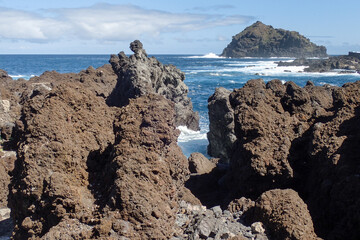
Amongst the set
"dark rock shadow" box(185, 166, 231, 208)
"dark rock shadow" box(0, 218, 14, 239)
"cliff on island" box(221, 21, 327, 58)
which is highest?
"cliff on island" box(221, 21, 327, 58)

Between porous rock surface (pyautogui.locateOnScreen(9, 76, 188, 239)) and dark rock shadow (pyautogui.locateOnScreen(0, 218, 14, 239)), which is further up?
porous rock surface (pyautogui.locateOnScreen(9, 76, 188, 239))

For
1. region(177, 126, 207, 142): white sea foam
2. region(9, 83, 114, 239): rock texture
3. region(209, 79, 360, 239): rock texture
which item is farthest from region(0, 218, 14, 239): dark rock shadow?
region(177, 126, 207, 142): white sea foam

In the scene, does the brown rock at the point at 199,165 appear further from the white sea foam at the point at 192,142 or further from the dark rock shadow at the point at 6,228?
the white sea foam at the point at 192,142

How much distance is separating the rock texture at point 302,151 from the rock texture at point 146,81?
28.3ft

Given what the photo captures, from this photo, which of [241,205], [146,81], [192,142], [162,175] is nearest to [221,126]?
[146,81]

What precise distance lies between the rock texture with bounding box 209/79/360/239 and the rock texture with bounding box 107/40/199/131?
28.3ft

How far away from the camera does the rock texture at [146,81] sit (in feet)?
52.1

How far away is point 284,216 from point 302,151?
1780 mm

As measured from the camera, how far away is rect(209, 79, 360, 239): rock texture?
14.5ft

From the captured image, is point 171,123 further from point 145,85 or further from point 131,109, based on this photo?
point 145,85

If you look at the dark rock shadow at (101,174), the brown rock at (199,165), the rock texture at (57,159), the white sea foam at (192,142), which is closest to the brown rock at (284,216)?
the dark rock shadow at (101,174)

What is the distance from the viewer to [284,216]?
421 cm

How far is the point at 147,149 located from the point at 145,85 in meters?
11.5

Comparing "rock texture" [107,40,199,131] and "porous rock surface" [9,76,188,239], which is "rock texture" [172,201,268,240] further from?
"rock texture" [107,40,199,131]
